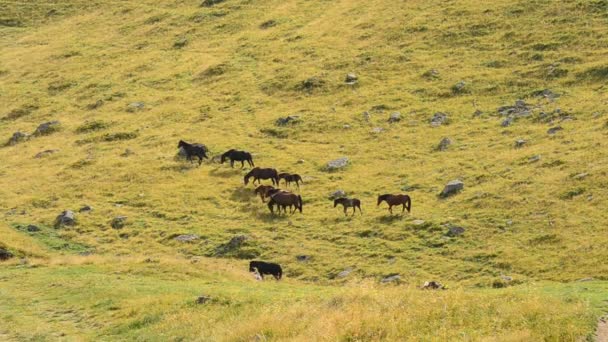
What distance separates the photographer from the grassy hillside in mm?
34219

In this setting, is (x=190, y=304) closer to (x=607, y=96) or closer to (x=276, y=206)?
(x=276, y=206)

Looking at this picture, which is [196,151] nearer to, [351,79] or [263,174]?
[263,174]

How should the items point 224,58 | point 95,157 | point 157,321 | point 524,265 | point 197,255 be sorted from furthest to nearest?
point 224,58 → point 95,157 → point 197,255 → point 524,265 → point 157,321

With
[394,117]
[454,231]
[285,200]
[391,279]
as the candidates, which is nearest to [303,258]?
[391,279]

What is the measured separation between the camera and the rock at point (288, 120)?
57438mm

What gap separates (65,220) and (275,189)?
490 inches

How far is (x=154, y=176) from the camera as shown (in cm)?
4975

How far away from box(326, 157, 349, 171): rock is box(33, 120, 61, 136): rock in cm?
2836

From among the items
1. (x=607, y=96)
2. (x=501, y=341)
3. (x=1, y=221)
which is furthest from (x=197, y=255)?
(x=607, y=96)

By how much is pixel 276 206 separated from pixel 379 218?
732 cm

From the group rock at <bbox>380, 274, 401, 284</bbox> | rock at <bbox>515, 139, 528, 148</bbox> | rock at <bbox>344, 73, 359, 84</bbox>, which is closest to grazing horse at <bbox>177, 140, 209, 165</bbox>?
rock at <bbox>344, 73, 359, 84</bbox>

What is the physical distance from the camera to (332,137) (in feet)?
177

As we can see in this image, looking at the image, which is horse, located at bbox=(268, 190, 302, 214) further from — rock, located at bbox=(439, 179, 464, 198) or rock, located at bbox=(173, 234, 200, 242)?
rock, located at bbox=(439, 179, 464, 198)

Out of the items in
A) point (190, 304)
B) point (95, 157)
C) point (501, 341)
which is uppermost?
point (501, 341)
